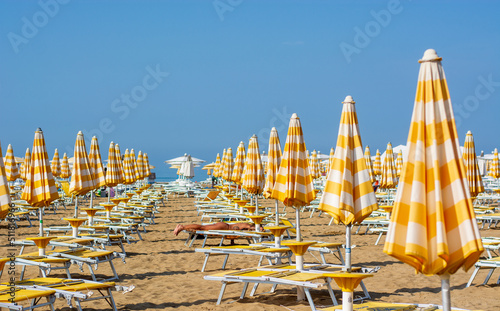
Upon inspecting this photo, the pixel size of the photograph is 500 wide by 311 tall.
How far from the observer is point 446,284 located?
11.0 ft

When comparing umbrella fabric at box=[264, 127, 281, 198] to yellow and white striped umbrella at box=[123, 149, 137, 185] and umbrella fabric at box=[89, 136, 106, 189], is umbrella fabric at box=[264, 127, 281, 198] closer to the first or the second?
umbrella fabric at box=[89, 136, 106, 189]

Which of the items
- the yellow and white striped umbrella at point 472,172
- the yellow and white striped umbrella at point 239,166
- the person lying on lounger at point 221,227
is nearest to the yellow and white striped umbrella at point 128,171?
the yellow and white striped umbrella at point 239,166

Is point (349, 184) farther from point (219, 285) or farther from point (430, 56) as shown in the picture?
point (219, 285)

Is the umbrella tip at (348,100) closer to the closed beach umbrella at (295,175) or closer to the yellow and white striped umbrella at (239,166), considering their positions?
the closed beach umbrella at (295,175)

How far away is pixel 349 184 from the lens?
17.1ft

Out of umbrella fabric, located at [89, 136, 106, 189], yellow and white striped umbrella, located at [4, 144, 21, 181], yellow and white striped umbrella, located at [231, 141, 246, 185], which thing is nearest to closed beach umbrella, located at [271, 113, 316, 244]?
umbrella fabric, located at [89, 136, 106, 189]

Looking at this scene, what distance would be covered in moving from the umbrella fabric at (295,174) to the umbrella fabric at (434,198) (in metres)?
3.82

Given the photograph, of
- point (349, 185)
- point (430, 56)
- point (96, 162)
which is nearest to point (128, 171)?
point (96, 162)

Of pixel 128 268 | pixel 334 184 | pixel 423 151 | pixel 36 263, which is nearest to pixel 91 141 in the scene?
pixel 128 268

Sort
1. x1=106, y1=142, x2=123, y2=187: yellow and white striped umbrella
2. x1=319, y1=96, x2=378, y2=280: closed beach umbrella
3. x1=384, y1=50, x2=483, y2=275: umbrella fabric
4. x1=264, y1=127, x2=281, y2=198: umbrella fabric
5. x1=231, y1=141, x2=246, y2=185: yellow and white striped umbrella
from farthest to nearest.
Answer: x1=231, y1=141, x2=246, y2=185: yellow and white striped umbrella < x1=106, y1=142, x2=123, y2=187: yellow and white striped umbrella < x1=264, y1=127, x2=281, y2=198: umbrella fabric < x1=319, y1=96, x2=378, y2=280: closed beach umbrella < x1=384, y1=50, x2=483, y2=275: umbrella fabric

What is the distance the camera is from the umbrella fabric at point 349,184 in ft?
16.9

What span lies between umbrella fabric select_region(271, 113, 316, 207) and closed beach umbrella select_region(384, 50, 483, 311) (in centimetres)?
382

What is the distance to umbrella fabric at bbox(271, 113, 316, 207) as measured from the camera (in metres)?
7.18

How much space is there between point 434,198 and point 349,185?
1970 mm
